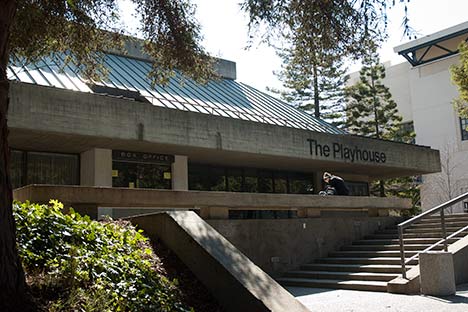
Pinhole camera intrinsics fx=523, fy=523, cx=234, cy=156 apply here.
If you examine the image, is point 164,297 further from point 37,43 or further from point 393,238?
point 393,238

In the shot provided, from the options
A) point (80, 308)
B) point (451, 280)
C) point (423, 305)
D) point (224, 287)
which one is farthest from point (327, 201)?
point (80, 308)

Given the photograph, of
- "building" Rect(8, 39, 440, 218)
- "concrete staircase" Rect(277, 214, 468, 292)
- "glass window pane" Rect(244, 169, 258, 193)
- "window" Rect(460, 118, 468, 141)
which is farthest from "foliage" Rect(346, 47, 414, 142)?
"concrete staircase" Rect(277, 214, 468, 292)

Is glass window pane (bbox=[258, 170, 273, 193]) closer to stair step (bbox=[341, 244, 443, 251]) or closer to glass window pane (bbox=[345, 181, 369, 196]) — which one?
glass window pane (bbox=[345, 181, 369, 196])

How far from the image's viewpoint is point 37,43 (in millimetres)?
A: 9484

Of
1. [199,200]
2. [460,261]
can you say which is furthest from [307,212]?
[460,261]

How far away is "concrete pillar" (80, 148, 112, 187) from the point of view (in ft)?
58.8

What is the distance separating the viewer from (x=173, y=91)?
69.7ft

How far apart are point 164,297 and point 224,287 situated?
739 millimetres

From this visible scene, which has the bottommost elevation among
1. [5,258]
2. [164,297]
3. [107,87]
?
[164,297]

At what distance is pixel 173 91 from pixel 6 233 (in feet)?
55.5

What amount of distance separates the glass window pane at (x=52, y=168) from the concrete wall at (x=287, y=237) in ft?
27.5

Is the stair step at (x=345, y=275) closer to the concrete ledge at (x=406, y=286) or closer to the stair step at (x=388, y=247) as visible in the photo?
the concrete ledge at (x=406, y=286)

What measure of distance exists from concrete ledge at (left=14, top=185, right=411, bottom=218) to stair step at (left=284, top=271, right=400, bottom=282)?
1.74 m

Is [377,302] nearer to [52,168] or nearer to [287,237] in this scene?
[287,237]
